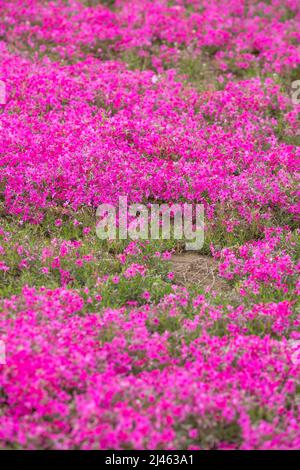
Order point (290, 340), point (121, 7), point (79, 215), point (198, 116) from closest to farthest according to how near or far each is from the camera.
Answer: point (290, 340) < point (79, 215) < point (198, 116) < point (121, 7)

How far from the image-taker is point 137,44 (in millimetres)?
12086

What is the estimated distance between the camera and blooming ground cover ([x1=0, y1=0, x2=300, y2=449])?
15.2ft

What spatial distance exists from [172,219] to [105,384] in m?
3.17

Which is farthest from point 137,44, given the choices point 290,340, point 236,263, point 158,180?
point 290,340

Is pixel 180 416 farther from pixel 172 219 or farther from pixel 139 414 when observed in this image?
pixel 172 219

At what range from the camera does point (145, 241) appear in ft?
23.0

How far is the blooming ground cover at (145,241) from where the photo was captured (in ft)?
15.2
